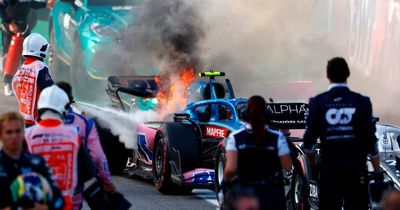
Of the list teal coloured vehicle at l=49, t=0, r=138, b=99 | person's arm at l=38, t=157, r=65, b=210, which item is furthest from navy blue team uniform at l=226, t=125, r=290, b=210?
teal coloured vehicle at l=49, t=0, r=138, b=99

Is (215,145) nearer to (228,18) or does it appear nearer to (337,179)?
(337,179)

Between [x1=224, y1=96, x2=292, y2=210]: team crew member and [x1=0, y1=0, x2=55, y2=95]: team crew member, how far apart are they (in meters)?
24.2

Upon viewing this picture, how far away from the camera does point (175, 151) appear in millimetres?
A: 15695

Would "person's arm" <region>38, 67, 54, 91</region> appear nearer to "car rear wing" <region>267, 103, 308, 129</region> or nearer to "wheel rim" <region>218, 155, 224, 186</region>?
"wheel rim" <region>218, 155, 224, 186</region>

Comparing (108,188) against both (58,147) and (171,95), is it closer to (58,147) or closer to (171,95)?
(58,147)

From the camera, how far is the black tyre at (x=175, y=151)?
1565cm

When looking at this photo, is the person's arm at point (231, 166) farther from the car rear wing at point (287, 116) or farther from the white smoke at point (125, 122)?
the white smoke at point (125, 122)

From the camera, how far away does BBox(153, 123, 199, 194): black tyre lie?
15648 millimetres

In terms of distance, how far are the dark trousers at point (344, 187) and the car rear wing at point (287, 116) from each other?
4528 mm

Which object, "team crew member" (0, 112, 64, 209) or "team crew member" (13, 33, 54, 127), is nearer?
"team crew member" (0, 112, 64, 209)

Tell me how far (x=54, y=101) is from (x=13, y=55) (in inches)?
953

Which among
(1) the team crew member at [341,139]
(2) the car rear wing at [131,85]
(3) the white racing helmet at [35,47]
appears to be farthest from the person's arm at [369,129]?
(2) the car rear wing at [131,85]

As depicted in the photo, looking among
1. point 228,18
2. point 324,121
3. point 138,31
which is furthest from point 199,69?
point 324,121

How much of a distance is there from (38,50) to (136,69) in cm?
1301
